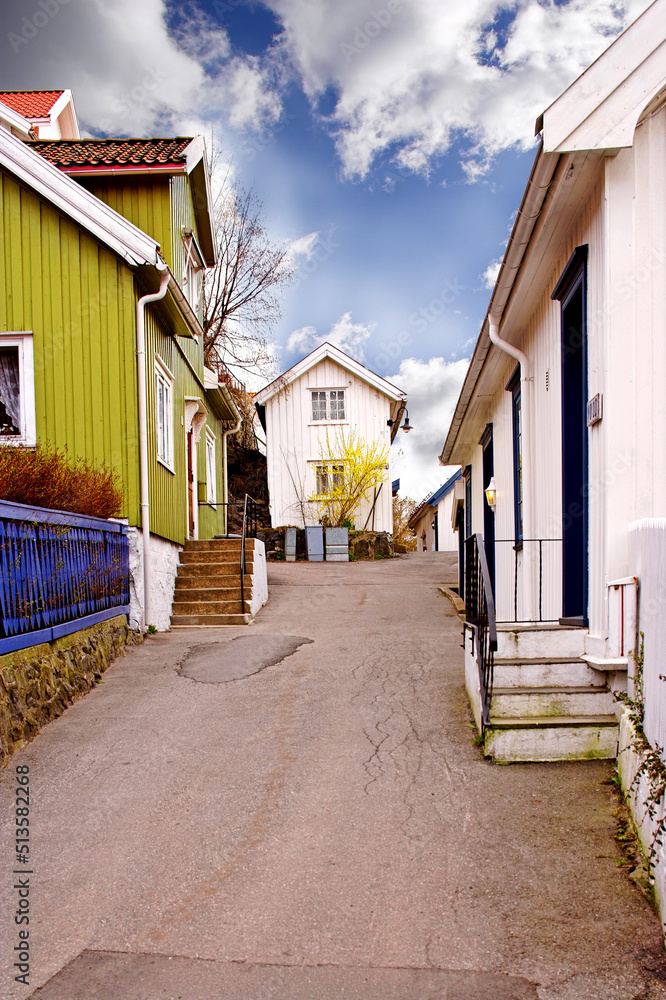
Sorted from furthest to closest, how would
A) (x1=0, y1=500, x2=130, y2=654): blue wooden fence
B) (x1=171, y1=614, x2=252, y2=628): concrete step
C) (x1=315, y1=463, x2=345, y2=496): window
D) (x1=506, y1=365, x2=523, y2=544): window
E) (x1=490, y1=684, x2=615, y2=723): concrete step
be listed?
1. (x1=315, y1=463, x2=345, y2=496): window
2. (x1=171, y1=614, x2=252, y2=628): concrete step
3. (x1=506, y1=365, x2=523, y2=544): window
4. (x1=0, y1=500, x2=130, y2=654): blue wooden fence
5. (x1=490, y1=684, x2=615, y2=723): concrete step

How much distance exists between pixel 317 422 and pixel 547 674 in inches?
772

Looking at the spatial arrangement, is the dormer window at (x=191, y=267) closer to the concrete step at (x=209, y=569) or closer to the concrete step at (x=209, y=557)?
the concrete step at (x=209, y=557)

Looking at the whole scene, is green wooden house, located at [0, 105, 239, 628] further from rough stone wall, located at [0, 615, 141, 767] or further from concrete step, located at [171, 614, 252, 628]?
rough stone wall, located at [0, 615, 141, 767]

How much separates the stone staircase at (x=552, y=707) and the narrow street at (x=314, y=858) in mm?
185

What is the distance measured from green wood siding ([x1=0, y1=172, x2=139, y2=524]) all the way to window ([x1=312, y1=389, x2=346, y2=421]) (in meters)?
14.8

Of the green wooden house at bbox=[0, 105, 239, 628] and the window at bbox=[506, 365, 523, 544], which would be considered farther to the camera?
the green wooden house at bbox=[0, 105, 239, 628]

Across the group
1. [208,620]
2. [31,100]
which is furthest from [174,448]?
[31,100]

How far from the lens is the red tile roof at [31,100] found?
17.2 metres

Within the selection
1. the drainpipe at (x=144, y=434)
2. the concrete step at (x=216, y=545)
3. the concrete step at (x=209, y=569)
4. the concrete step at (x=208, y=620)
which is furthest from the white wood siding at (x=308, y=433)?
the drainpipe at (x=144, y=434)

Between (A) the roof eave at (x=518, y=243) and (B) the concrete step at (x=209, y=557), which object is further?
(B) the concrete step at (x=209, y=557)

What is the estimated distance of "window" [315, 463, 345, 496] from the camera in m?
23.8

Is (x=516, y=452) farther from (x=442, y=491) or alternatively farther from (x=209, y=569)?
(x=442, y=491)

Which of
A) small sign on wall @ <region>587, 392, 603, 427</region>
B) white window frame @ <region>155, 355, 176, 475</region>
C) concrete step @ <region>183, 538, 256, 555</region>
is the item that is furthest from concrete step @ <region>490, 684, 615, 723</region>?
concrete step @ <region>183, 538, 256, 555</region>

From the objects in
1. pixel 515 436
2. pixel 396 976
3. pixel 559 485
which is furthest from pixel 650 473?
pixel 515 436
